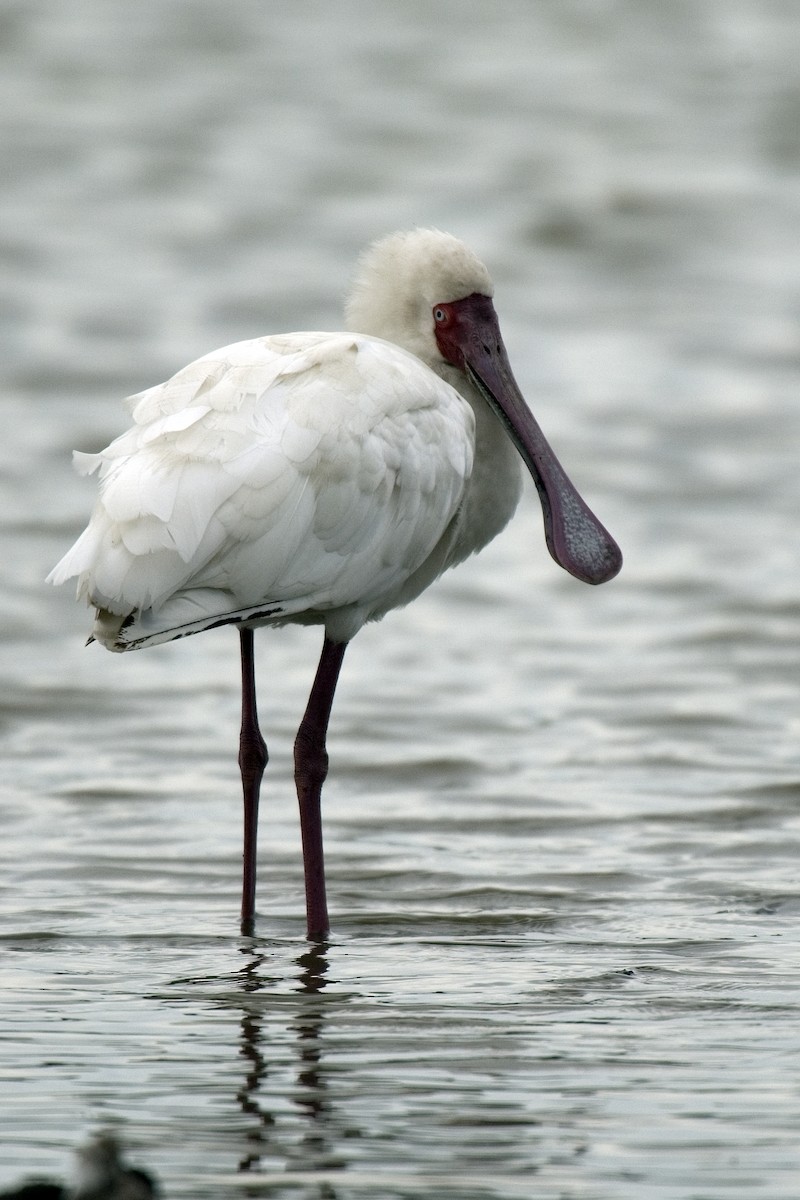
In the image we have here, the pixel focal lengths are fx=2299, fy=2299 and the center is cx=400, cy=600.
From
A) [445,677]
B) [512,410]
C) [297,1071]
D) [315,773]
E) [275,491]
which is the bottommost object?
[297,1071]

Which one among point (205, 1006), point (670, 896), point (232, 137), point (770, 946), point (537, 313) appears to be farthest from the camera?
point (232, 137)

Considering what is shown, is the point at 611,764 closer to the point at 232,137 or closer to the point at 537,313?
the point at 537,313

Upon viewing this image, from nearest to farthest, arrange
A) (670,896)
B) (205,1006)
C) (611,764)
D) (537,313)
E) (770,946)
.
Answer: (205,1006), (770,946), (670,896), (611,764), (537,313)

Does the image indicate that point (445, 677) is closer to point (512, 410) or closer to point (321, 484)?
point (512, 410)

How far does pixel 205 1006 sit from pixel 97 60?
20775 millimetres

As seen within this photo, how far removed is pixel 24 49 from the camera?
25.6m

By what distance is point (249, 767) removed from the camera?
773 centimetres

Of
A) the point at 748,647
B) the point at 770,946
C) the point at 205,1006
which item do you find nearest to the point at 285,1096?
the point at 205,1006

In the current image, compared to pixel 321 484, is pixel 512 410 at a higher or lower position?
higher

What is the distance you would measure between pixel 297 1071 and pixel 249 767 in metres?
2.44

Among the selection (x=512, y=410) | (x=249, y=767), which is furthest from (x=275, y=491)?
(x=249, y=767)

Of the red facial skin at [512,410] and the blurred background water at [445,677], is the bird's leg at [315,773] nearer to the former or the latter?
the blurred background water at [445,677]

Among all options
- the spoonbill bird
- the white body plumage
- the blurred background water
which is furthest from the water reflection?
the white body plumage

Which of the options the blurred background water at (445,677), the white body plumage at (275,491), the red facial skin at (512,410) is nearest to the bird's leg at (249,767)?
the blurred background water at (445,677)
